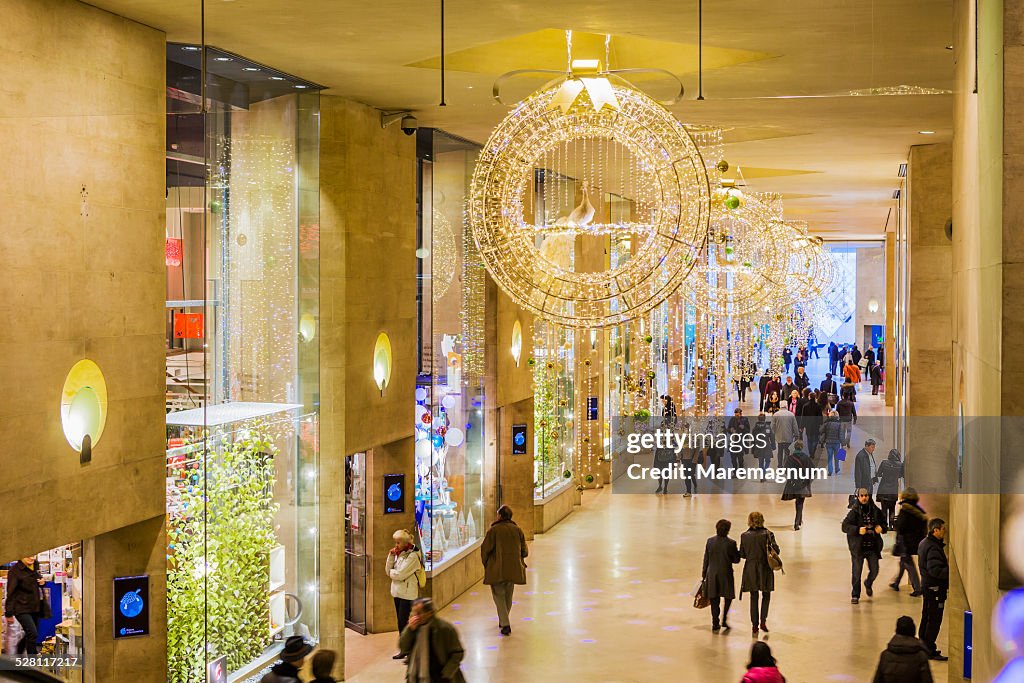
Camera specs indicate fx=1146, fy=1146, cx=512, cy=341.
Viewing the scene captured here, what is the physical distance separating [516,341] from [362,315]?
16.0 ft

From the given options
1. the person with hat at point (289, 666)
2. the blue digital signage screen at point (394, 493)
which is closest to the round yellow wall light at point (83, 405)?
the person with hat at point (289, 666)

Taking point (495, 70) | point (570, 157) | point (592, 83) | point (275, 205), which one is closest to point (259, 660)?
point (275, 205)

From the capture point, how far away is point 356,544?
11.1m

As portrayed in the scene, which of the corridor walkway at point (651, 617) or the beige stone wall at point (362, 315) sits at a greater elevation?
the beige stone wall at point (362, 315)

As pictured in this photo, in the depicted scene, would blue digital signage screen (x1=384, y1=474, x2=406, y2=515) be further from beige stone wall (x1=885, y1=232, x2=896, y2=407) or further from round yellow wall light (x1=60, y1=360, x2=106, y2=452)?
beige stone wall (x1=885, y1=232, x2=896, y2=407)

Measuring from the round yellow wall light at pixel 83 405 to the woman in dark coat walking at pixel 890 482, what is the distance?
9.29m

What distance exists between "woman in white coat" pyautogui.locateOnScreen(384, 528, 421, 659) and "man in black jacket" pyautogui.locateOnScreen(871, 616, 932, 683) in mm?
4690

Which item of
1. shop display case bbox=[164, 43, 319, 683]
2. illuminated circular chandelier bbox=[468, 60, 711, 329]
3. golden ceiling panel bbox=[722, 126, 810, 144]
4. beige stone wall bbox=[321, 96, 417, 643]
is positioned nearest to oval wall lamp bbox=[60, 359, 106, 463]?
shop display case bbox=[164, 43, 319, 683]

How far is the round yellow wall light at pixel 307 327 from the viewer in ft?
32.1

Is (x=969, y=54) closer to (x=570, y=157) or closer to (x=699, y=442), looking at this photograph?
(x=699, y=442)

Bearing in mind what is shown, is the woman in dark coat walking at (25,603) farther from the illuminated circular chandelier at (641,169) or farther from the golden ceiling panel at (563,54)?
the golden ceiling panel at (563,54)

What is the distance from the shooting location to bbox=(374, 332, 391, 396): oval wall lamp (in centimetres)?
1059

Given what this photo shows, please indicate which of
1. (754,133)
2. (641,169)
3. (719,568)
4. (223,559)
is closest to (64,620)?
(223,559)

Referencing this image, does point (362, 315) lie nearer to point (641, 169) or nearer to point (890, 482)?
point (641, 169)
